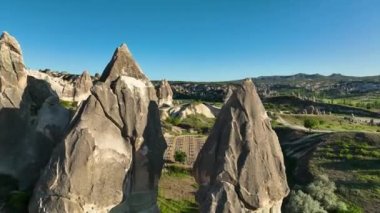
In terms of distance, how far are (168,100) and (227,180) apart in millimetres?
89577

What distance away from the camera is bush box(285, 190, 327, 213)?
27.9 m

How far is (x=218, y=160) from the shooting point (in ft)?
57.8

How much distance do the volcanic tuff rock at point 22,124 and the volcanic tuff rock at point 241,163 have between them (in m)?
7.92

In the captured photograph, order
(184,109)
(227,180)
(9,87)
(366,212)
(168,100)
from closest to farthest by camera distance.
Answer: (227,180), (9,87), (366,212), (184,109), (168,100)

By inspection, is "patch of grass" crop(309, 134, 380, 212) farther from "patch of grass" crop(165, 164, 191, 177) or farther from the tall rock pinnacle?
the tall rock pinnacle

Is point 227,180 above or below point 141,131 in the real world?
below

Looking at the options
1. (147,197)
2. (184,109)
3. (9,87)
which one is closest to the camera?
(147,197)

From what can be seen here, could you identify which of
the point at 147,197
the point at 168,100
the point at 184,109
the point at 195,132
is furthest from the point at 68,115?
the point at 168,100

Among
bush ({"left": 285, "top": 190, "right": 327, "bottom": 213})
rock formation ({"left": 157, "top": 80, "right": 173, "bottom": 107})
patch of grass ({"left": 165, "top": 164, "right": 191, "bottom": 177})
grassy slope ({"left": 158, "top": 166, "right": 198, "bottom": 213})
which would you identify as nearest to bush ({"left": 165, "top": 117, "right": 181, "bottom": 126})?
rock formation ({"left": 157, "top": 80, "right": 173, "bottom": 107})

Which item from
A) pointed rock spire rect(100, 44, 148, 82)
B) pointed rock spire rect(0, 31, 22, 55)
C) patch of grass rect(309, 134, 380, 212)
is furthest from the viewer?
patch of grass rect(309, 134, 380, 212)

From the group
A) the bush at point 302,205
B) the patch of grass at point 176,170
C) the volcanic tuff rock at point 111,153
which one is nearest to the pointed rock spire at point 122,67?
the volcanic tuff rock at point 111,153

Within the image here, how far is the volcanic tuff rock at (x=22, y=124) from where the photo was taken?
20.4m

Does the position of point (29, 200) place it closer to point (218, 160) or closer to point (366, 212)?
point (218, 160)

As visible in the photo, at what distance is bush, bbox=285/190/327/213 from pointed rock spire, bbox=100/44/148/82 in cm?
1502
